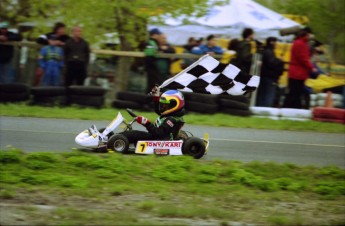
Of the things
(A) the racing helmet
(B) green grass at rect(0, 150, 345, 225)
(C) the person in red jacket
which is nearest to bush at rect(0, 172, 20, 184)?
(B) green grass at rect(0, 150, 345, 225)

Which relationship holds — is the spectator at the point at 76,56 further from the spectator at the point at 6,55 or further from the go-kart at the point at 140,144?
the go-kart at the point at 140,144

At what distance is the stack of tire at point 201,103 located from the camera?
14.6 m

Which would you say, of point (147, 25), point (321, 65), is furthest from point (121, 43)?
point (321, 65)

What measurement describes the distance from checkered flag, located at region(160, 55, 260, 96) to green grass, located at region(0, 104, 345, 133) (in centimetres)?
392

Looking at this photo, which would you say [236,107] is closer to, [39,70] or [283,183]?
[39,70]

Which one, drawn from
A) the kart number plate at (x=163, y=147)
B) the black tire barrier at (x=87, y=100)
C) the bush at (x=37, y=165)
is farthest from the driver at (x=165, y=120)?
the black tire barrier at (x=87, y=100)

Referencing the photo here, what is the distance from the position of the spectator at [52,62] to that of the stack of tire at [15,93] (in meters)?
0.73

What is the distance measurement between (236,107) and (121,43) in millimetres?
4216

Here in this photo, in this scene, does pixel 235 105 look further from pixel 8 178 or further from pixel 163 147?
pixel 8 178

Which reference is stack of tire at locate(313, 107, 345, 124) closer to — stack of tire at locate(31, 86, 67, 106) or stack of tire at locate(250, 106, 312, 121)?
stack of tire at locate(250, 106, 312, 121)

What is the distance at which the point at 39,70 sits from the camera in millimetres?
15609

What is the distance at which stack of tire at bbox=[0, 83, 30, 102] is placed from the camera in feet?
47.9

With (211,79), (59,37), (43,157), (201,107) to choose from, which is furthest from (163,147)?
(59,37)

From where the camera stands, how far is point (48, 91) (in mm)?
14641
